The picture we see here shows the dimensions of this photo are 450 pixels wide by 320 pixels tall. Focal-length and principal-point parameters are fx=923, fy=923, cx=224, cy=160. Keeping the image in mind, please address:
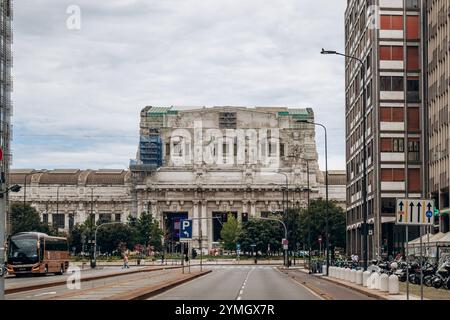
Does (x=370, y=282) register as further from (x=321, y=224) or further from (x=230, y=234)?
(x=230, y=234)

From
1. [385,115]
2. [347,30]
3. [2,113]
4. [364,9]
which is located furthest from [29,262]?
[347,30]

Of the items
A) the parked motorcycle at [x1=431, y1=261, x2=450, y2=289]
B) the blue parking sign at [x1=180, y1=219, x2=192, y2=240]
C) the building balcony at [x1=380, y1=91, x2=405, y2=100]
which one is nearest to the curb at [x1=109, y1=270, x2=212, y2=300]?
the parked motorcycle at [x1=431, y1=261, x2=450, y2=289]

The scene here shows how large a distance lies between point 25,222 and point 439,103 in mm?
77219

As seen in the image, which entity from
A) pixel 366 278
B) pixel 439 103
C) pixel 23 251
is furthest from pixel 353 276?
pixel 439 103

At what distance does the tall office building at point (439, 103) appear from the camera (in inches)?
2997

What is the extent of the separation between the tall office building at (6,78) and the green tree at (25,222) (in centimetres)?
3131

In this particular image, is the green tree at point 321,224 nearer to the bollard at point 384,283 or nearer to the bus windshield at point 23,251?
the bus windshield at point 23,251

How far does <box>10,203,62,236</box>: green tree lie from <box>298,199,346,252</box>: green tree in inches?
1595

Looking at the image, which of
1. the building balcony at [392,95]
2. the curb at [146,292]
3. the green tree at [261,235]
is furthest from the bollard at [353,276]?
the green tree at [261,235]

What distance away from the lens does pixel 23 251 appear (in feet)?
231

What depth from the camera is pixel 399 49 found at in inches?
3698

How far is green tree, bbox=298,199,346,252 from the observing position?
142 meters
